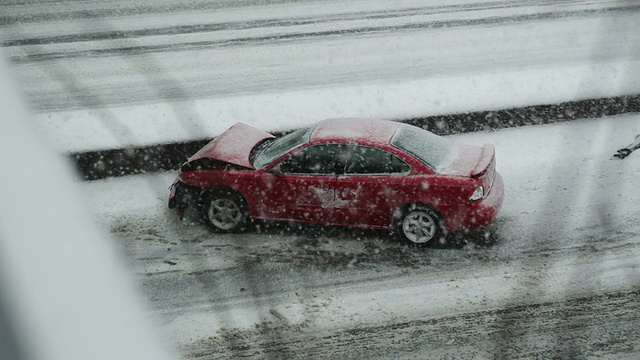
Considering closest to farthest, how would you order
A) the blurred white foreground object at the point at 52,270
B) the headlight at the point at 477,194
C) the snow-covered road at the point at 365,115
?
the blurred white foreground object at the point at 52,270 < the snow-covered road at the point at 365,115 < the headlight at the point at 477,194

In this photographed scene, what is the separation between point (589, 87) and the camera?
38.7 feet

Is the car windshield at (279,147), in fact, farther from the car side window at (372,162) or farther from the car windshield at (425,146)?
the car windshield at (425,146)

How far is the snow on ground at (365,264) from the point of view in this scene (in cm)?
698

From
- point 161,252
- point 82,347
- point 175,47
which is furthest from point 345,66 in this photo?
point 82,347

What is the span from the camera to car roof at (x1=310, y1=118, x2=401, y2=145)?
316 inches

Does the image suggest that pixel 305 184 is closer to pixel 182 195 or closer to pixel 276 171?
pixel 276 171

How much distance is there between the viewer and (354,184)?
7.86m

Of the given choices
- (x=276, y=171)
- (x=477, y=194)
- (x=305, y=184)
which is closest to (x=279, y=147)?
(x=276, y=171)

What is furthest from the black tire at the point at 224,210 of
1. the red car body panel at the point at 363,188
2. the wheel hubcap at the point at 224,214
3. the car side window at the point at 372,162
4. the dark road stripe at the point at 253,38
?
the dark road stripe at the point at 253,38

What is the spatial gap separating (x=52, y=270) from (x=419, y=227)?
7282mm

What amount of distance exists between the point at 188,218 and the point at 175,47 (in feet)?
19.5

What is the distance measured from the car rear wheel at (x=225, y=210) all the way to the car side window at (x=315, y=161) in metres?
0.74

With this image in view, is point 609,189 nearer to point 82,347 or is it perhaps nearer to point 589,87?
point 589,87

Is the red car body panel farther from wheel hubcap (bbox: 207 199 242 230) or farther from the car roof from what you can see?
wheel hubcap (bbox: 207 199 242 230)
